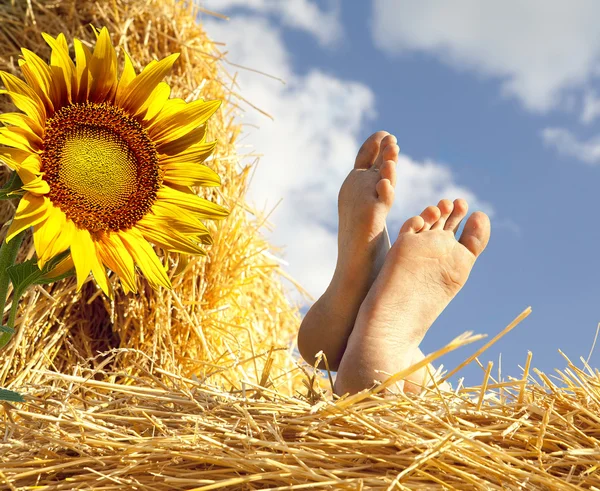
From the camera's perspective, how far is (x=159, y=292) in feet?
5.52

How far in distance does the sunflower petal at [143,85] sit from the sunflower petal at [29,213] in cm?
18

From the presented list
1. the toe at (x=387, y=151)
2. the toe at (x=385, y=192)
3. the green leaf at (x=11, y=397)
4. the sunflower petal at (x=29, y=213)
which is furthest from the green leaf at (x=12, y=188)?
the toe at (x=387, y=151)

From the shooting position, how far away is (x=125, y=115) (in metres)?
0.86

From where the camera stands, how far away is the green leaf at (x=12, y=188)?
Answer: 75cm

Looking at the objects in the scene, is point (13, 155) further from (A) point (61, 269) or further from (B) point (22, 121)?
(A) point (61, 269)

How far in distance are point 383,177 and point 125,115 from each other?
77 centimetres

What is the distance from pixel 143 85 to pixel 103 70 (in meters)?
0.05

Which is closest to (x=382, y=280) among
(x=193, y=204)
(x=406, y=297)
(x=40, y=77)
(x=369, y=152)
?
(x=406, y=297)

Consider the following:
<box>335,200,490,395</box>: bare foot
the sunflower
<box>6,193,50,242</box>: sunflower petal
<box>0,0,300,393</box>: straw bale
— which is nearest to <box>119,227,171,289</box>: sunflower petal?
the sunflower

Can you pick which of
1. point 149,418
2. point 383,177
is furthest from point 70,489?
point 383,177

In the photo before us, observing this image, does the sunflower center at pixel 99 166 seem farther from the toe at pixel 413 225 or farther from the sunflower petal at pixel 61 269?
the toe at pixel 413 225

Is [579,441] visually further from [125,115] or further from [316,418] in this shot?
[125,115]

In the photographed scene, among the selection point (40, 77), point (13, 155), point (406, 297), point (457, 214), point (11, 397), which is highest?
point (457, 214)

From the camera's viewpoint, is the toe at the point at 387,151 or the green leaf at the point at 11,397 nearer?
the green leaf at the point at 11,397
